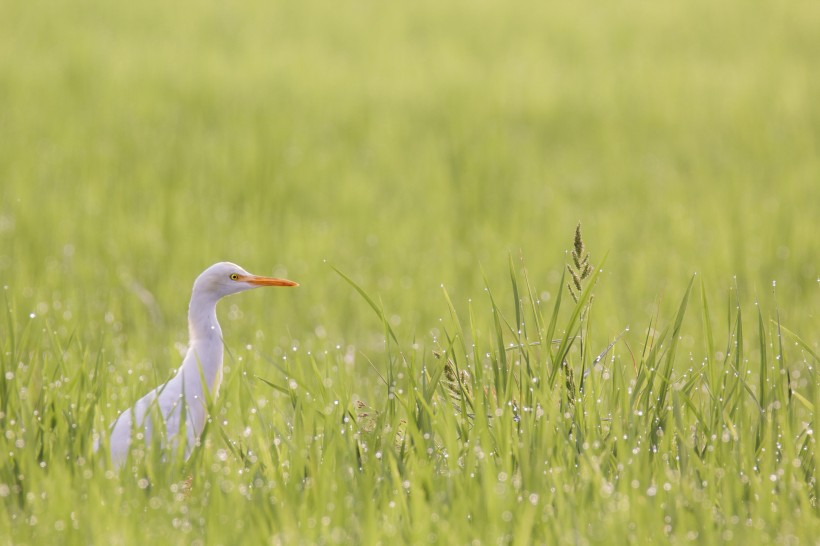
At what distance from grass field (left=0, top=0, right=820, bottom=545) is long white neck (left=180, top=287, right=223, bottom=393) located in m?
0.14

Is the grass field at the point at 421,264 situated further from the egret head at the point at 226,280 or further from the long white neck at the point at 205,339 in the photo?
the egret head at the point at 226,280

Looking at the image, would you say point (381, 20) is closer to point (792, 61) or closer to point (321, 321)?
point (792, 61)

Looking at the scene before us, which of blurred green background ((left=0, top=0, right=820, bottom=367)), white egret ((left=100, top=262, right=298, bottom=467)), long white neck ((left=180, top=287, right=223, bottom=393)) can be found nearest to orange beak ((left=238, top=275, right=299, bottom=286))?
white egret ((left=100, top=262, right=298, bottom=467))

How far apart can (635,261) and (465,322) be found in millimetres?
1389

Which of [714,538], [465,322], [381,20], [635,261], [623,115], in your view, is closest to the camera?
[714,538]

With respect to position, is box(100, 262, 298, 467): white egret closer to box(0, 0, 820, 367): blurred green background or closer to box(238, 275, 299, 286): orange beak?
box(238, 275, 299, 286): orange beak

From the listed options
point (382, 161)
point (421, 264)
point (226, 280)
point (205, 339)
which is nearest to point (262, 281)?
point (226, 280)

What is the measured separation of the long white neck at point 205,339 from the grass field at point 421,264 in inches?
5.4

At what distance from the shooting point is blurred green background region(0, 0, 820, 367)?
20.1 feet

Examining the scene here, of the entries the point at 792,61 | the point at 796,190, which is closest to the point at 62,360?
the point at 796,190

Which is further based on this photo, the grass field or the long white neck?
the long white neck

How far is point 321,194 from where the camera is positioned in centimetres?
771

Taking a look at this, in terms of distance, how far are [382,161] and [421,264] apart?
7.06 ft

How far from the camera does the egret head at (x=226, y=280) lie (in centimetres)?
353
